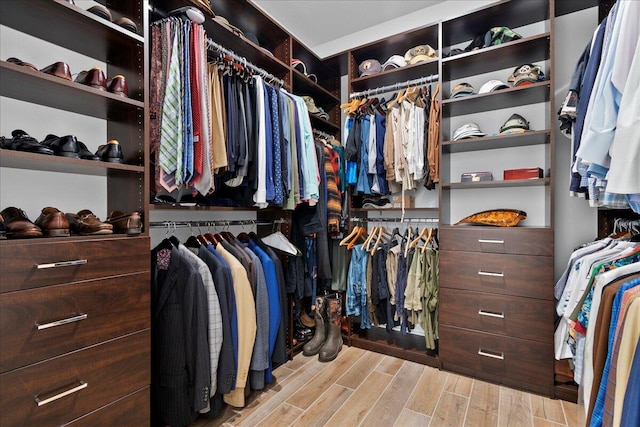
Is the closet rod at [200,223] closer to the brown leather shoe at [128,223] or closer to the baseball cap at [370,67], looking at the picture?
the brown leather shoe at [128,223]

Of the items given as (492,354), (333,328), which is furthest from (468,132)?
(333,328)

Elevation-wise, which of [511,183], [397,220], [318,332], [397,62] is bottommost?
[318,332]

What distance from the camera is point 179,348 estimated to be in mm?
1434

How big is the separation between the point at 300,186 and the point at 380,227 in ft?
3.19

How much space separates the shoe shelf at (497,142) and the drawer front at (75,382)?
7.10 ft

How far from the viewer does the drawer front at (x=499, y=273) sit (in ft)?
6.19

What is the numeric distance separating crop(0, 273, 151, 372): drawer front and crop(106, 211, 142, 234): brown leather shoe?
0.19 m

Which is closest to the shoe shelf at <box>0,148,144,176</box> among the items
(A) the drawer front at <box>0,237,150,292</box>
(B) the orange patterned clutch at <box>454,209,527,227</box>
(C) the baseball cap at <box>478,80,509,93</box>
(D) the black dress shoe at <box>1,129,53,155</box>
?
(D) the black dress shoe at <box>1,129,53,155</box>

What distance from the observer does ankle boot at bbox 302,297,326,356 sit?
2.40m

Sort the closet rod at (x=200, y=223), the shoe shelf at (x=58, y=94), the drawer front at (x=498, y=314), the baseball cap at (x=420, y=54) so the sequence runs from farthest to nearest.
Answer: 1. the baseball cap at (x=420, y=54)
2. the drawer front at (x=498, y=314)
3. the closet rod at (x=200, y=223)
4. the shoe shelf at (x=58, y=94)

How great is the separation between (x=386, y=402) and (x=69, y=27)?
236 cm

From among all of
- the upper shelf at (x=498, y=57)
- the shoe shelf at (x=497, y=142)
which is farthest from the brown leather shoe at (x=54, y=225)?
the upper shelf at (x=498, y=57)

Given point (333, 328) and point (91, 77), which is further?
point (333, 328)

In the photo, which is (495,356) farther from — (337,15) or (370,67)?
(337,15)
